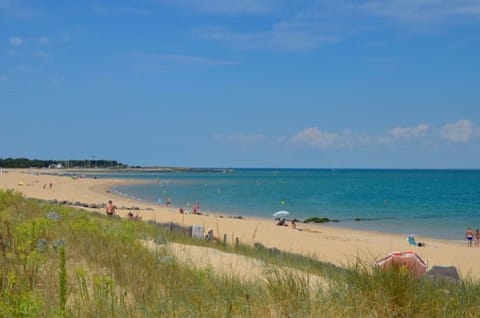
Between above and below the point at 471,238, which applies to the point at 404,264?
above

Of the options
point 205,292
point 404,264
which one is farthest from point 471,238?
point 205,292

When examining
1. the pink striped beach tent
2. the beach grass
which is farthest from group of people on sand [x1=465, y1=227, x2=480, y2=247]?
the beach grass

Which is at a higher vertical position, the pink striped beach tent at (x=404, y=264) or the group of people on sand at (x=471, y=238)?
the pink striped beach tent at (x=404, y=264)

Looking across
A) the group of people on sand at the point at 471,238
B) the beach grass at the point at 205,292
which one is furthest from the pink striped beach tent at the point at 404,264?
the group of people on sand at the point at 471,238

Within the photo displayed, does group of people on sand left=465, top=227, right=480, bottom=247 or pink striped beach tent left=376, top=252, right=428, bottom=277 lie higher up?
pink striped beach tent left=376, top=252, right=428, bottom=277

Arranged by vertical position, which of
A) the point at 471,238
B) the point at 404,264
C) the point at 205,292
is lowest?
the point at 471,238

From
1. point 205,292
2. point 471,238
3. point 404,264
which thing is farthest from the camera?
point 471,238

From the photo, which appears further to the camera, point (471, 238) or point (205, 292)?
point (471, 238)

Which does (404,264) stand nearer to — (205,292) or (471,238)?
(205,292)

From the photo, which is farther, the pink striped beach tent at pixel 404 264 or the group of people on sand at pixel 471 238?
the group of people on sand at pixel 471 238

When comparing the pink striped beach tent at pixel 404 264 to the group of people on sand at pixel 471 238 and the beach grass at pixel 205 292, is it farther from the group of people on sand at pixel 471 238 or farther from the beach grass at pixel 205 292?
the group of people on sand at pixel 471 238

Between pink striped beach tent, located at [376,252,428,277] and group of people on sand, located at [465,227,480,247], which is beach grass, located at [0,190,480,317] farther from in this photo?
group of people on sand, located at [465,227,480,247]

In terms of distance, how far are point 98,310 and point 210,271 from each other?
1954 mm

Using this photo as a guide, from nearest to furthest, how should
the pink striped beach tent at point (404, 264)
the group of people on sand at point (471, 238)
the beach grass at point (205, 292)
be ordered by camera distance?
the beach grass at point (205, 292), the pink striped beach tent at point (404, 264), the group of people on sand at point (471, 238)
